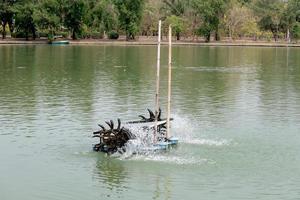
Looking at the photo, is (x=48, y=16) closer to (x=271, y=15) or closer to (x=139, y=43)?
(x=139, y=43)

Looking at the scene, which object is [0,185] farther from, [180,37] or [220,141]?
[180,37]

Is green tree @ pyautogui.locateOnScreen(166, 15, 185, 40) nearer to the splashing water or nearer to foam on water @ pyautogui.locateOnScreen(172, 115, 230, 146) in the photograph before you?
foam on water @ pyautogui.locateOnScreen(172, 115, 230, 146)

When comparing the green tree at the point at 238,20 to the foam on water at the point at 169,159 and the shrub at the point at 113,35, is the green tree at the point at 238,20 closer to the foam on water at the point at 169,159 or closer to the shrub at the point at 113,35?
the shrub at the point at 113,35

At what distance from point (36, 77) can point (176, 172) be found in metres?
30.4

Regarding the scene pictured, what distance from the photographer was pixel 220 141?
24.4 m

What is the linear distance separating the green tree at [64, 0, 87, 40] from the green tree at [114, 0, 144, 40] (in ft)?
26.3

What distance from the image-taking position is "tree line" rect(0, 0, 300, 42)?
350 ft

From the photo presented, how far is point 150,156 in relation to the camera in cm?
2142

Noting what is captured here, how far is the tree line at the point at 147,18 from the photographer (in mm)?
106688

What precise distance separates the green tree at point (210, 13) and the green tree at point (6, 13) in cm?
3583

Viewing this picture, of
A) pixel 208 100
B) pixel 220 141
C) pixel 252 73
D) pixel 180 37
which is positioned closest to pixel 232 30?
pixel 180 37

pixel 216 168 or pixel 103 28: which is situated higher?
pixel 103 28

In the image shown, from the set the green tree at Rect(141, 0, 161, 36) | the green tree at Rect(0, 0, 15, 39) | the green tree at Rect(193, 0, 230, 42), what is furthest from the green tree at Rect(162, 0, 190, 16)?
the green tree at Rect(0, 0, 15, 39)

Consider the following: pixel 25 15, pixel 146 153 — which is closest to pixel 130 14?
pixel 25 15
